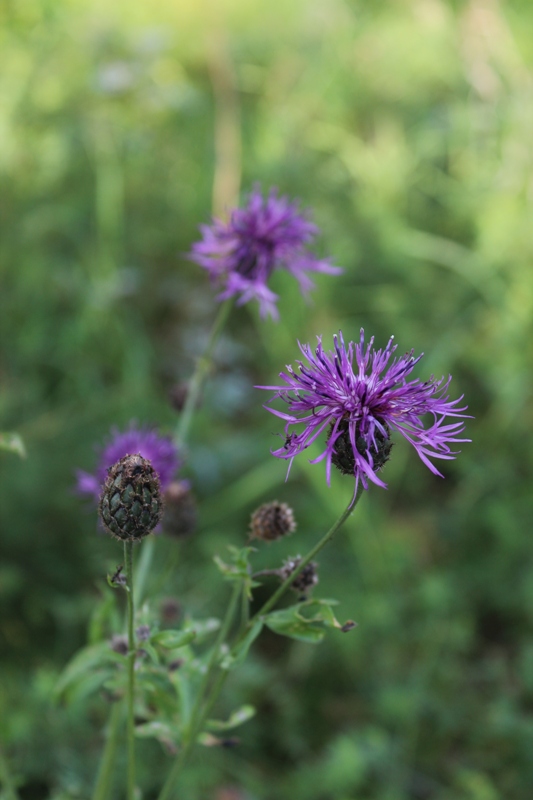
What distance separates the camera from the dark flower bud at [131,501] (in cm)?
100

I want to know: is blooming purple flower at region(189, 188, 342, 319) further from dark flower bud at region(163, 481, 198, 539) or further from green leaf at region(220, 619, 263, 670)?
green leaf at region(220, 619, 263, 670)

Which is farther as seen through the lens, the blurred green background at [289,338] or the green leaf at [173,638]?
the blurred green background at [289,338]

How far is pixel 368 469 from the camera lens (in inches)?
37.2

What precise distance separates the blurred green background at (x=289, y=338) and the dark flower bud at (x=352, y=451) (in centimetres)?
79

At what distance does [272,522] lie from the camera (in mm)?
1263

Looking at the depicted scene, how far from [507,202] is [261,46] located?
1837 millimetres

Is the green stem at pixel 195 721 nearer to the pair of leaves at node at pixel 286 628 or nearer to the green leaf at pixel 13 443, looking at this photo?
the pair of leaves at node at pixel 286 628

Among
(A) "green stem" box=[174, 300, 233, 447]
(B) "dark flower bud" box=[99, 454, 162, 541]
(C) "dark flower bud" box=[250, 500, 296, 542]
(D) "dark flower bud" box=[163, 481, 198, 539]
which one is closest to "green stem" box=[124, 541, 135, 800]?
(B) "dark flower bud" box=[99, 454, 162, 541]

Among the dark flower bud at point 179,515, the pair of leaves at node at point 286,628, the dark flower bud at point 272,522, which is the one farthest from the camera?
the dark flower bud at point 179,515

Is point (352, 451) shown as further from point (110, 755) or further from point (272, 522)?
point (110, 755)

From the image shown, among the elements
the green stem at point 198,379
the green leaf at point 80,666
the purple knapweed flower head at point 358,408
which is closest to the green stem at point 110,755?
the green leaf at point 80,666

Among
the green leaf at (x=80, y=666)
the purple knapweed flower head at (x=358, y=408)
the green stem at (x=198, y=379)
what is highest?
the green stem at (x=198, y=379)

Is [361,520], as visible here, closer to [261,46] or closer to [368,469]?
[368,469]

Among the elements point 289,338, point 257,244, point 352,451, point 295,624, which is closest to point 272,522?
point 295,624
